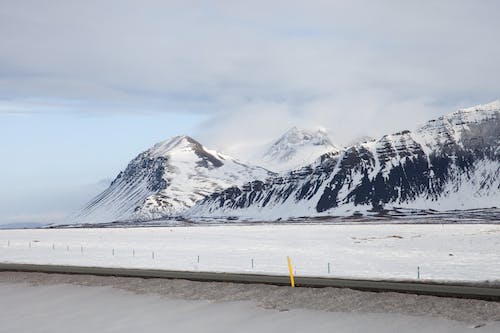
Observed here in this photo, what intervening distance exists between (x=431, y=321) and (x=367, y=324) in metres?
2.79

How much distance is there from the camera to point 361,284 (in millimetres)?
32375

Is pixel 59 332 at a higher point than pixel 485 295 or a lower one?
lower

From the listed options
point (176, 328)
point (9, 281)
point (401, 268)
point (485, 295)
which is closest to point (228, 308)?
point (176, 328)

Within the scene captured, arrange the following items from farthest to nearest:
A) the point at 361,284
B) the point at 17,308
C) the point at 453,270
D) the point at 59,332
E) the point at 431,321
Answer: the point at 453,270
the point at 17,308
the point at 361,284
the point at 59,332
the point at 431,321

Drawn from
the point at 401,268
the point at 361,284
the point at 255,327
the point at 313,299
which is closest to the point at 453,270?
the point at 401,268

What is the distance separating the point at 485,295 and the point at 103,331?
62.2 ft

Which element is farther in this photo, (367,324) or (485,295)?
(485,295)

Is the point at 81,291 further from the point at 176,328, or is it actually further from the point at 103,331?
the point at 176,328

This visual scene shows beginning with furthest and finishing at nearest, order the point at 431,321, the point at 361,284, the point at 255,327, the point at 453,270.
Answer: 1. the point at 453,270
2. the point at 361,284
3. the point at 255,327
4. the point at 431,321

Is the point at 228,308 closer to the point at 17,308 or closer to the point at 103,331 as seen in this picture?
the point at 103,331

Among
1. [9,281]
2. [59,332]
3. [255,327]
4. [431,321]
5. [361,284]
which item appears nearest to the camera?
[431,321]

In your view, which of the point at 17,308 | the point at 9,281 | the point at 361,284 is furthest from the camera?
the point at 9,281

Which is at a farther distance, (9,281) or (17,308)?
(9,281)

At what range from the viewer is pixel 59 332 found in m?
28.3
